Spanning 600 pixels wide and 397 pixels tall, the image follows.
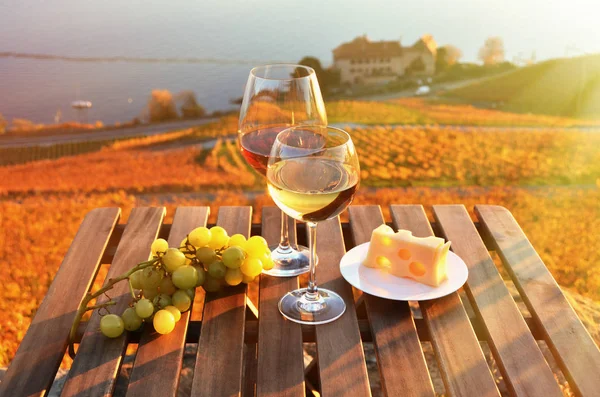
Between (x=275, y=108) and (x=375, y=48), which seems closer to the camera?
(x=275, y=108)

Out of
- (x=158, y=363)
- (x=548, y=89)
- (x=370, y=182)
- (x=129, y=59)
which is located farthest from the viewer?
(x=548, y=89)

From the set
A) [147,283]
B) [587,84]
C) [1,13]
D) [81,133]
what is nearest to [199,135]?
[81,133]

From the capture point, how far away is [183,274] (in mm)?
1066

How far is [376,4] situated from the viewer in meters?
5.00

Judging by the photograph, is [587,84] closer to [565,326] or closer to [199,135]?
[199,135]

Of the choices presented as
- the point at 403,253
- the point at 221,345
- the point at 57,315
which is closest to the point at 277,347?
the point at 221,345

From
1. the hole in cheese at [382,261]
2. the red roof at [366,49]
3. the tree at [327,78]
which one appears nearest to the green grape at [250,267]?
the hole in cheese at [382,261]

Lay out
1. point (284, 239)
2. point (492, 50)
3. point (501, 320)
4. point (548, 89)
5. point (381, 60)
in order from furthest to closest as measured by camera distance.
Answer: point (381, 60), point (548, 89), point (492, 50), point (284, 239), point (501, 320)

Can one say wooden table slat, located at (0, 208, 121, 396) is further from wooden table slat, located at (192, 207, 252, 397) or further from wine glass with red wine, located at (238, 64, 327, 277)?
wine glass with red wine, located at (238, 64, 327, 277)

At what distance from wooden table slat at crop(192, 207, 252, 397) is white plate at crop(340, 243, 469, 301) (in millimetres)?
203

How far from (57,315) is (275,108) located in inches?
21.0

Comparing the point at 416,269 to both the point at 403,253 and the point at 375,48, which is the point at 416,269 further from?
the point at 375,48

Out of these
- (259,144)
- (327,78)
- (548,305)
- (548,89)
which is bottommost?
(548,89)

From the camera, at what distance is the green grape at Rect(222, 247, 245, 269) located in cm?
112
